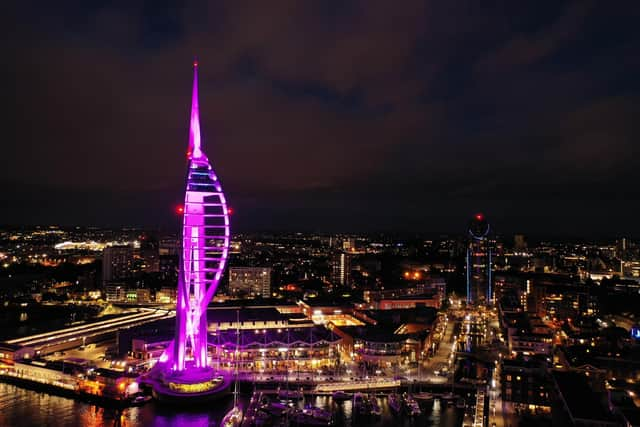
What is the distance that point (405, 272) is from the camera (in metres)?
46.5

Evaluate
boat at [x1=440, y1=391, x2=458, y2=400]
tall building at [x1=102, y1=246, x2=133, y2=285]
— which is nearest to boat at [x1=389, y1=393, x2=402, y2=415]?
boat at [x1=440, y1=391, x2=458, y2=400]

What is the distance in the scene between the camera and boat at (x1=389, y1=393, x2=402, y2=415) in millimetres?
13578

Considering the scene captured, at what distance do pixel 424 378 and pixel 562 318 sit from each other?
13.0 m

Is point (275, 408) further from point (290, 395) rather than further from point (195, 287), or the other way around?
point (195, 287)

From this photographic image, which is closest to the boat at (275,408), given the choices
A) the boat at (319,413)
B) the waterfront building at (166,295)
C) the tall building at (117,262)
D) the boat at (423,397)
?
the boat at (319,413)

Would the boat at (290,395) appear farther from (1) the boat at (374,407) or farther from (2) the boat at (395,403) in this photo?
(2) the boat at (395,403)

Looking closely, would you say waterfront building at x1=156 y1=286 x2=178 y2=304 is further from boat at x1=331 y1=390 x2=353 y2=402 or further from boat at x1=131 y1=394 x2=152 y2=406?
boat at x1=331 y1=390 x2=353 y2=402

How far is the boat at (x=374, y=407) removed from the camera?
43.6 ft

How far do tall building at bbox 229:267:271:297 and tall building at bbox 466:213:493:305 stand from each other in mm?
14412

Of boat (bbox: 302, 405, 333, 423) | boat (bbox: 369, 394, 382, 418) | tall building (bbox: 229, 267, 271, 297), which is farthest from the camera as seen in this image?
tall building (bbox: 229, 267, 271, 297)

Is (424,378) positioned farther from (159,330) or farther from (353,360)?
(159,330)

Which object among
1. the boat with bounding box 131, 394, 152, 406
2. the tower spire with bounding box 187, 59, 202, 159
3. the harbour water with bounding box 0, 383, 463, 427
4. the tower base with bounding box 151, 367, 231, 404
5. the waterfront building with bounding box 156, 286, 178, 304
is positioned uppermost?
the tower spire with bounding box 187, 59, 202, 159

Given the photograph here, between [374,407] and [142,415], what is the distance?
6.39 metres

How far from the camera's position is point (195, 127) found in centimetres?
1567
